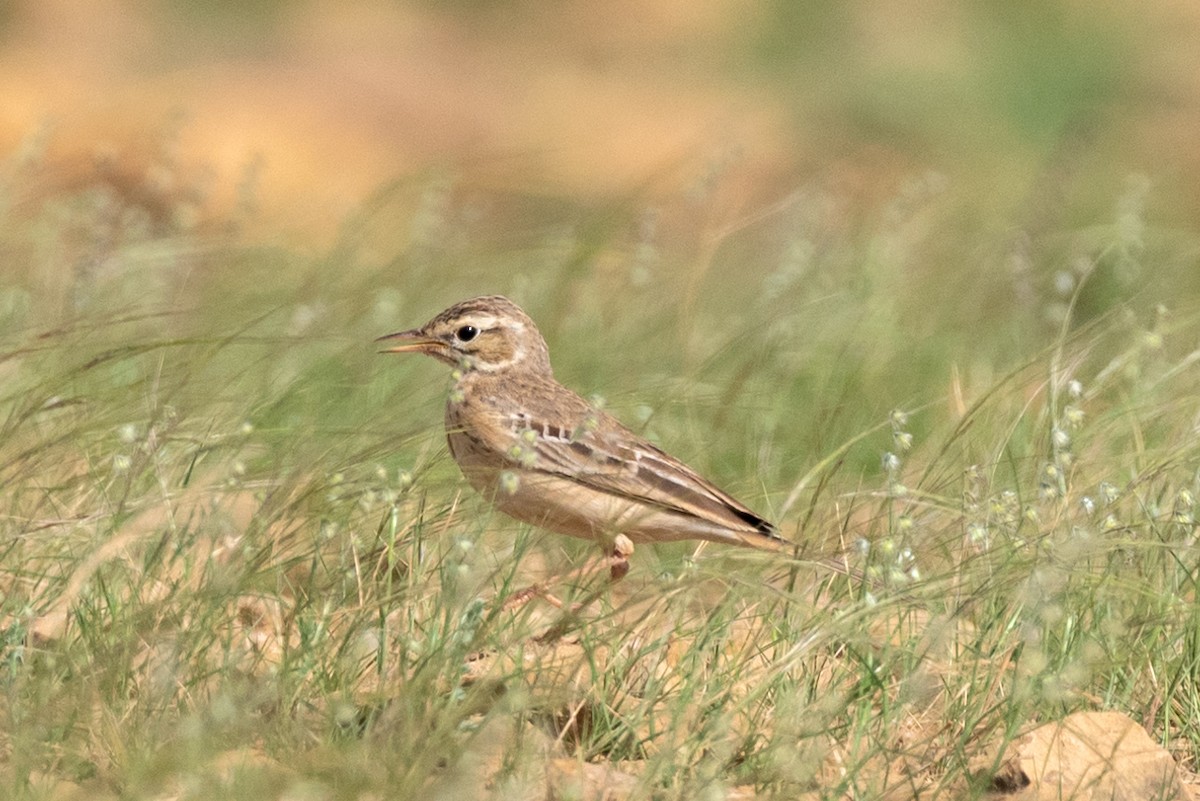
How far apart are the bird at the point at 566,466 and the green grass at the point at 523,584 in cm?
13

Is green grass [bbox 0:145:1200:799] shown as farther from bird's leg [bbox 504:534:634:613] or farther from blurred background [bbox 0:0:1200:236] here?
blurred background [bbox 0:0:1200:236]

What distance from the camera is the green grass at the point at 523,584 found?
4.18 m

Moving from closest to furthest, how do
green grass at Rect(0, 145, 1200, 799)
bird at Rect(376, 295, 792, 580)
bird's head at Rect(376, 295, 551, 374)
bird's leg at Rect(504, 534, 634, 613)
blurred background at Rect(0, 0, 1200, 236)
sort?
green grass at Rect(0, 145, 1200, 799), bird's leg at Rect(504, 534, 634, 613), bird at Rect(376, 295, 792, 580), bird's head at Rect(376, 295, 551, 374), blurred background at Rect(0, 0, 1200, 236)

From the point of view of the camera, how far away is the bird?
5.62m

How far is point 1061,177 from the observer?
10398mm

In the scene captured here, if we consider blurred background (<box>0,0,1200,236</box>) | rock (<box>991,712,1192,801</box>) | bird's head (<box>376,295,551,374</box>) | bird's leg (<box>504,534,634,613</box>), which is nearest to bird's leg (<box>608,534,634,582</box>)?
bird's leg (<box>504,534,634,613</box>)

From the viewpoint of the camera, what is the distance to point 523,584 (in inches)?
239

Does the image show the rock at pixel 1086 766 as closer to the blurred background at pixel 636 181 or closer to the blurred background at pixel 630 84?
the blurred background at pixel 636 181

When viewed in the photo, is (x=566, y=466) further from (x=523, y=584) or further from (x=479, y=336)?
(x=479, y=336)

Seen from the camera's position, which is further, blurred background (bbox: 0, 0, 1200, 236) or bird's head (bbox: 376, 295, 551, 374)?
blurred background (bbox: 0, 0, 1200, 236)

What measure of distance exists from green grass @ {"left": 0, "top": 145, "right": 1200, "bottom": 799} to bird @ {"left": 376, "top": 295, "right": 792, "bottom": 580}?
128 mm

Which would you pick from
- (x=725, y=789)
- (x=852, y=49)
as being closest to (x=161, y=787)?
(x=725, y=789)

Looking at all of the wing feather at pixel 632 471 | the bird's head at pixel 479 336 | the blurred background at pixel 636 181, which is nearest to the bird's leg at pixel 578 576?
the wing feather at pixel 632 471

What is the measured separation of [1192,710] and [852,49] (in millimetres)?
16022
